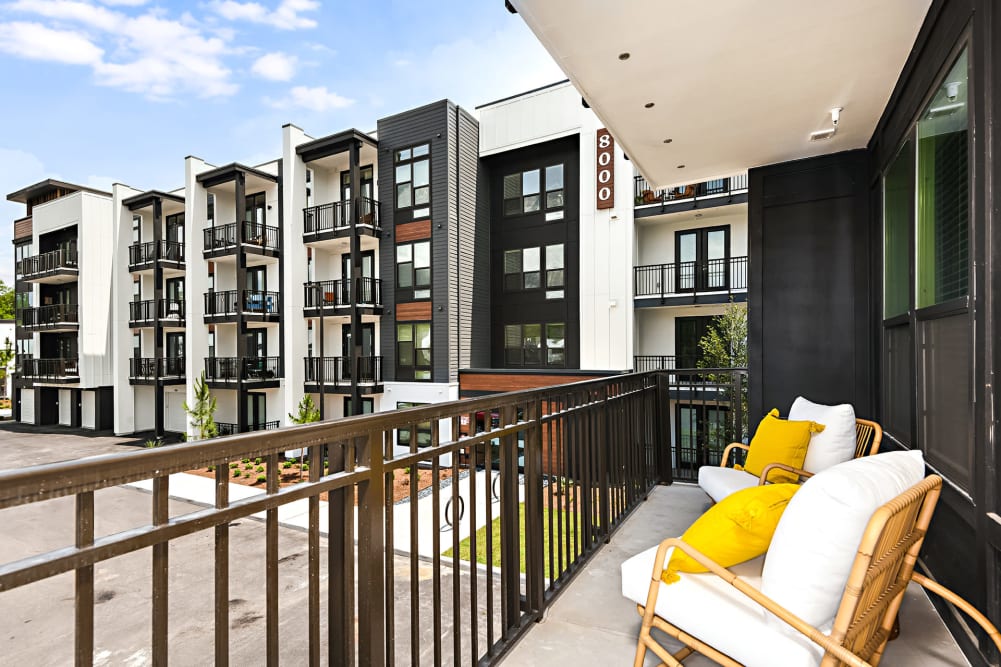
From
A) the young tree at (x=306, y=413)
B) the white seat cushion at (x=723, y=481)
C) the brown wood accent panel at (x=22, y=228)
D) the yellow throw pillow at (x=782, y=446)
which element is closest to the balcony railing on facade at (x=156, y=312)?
the young tree at (x=306, y=413)

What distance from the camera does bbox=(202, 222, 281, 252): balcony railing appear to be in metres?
14.7

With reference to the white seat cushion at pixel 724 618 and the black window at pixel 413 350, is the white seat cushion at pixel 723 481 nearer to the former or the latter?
the white seat cushion at pixel 724 618

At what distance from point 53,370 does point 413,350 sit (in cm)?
1532

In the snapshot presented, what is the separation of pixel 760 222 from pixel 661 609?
3945mm

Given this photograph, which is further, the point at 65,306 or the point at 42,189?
the point at 42,189

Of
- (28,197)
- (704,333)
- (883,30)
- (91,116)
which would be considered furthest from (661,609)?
(28,197)

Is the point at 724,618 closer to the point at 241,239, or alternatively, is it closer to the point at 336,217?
the point at 336,217

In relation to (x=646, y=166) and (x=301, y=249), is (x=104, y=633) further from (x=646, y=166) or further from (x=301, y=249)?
(x=301, y=249)

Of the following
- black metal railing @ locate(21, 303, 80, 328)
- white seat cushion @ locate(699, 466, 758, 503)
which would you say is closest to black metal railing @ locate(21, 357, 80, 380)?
black metal railing @ locate(21, 303, 80, 328)

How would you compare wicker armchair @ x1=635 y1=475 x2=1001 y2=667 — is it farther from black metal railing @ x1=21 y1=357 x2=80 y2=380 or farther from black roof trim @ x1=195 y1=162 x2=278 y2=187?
black metal railing @ x1=21 y1=357 x2=80 y2=380

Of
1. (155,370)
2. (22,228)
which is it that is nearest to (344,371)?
(155,370)

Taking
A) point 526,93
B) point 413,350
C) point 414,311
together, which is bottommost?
point 413,350

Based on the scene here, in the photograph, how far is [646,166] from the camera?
16.1ft

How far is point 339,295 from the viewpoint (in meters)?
14.0
